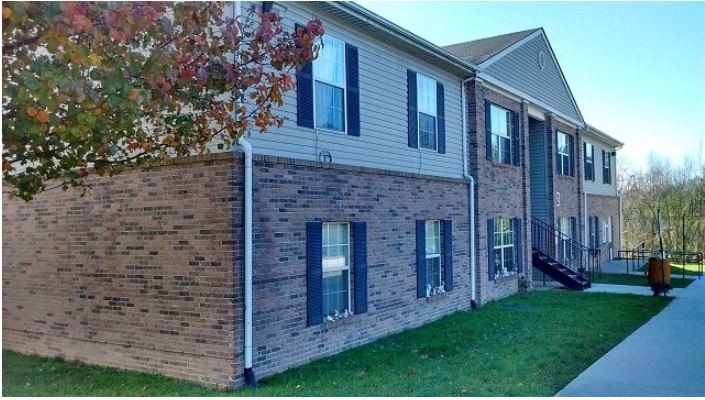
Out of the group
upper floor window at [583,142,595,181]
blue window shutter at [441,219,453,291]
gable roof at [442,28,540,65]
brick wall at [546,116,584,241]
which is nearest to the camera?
blue window shutter at [441,219,453,291]

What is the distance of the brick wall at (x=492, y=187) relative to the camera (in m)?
14.0

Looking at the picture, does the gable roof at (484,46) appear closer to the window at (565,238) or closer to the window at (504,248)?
the window at (504,248)

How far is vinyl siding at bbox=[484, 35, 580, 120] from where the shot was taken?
15781mm

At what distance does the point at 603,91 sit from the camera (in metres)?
17.0

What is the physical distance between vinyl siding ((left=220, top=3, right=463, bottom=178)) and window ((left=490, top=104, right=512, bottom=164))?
253 centimetres

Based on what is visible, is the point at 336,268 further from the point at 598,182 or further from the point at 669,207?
the point at 669,207

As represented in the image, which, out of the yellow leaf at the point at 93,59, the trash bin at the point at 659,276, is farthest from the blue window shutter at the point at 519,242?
the yellow leaf at the point at 93,59

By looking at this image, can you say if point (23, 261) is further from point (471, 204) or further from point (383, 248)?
point (471, 204)

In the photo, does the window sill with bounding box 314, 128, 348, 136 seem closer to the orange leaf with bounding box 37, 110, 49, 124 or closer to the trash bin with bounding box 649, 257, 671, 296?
the orange leaf with bounding box 37, 110, 49, 124

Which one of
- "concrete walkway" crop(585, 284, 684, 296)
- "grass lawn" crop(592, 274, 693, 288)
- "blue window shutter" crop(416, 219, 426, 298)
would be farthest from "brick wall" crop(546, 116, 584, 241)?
"blue window shutter" crop(416, 219, 426, 298)

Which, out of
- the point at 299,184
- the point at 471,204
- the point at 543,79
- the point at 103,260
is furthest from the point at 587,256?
the point at 103,260

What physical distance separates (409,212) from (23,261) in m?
6.58

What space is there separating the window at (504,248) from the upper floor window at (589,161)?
9.38 m

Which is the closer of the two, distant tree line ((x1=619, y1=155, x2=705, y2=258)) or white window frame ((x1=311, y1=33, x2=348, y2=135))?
white window frame ((x1=311, y1=33, x2=348, y2=135))
